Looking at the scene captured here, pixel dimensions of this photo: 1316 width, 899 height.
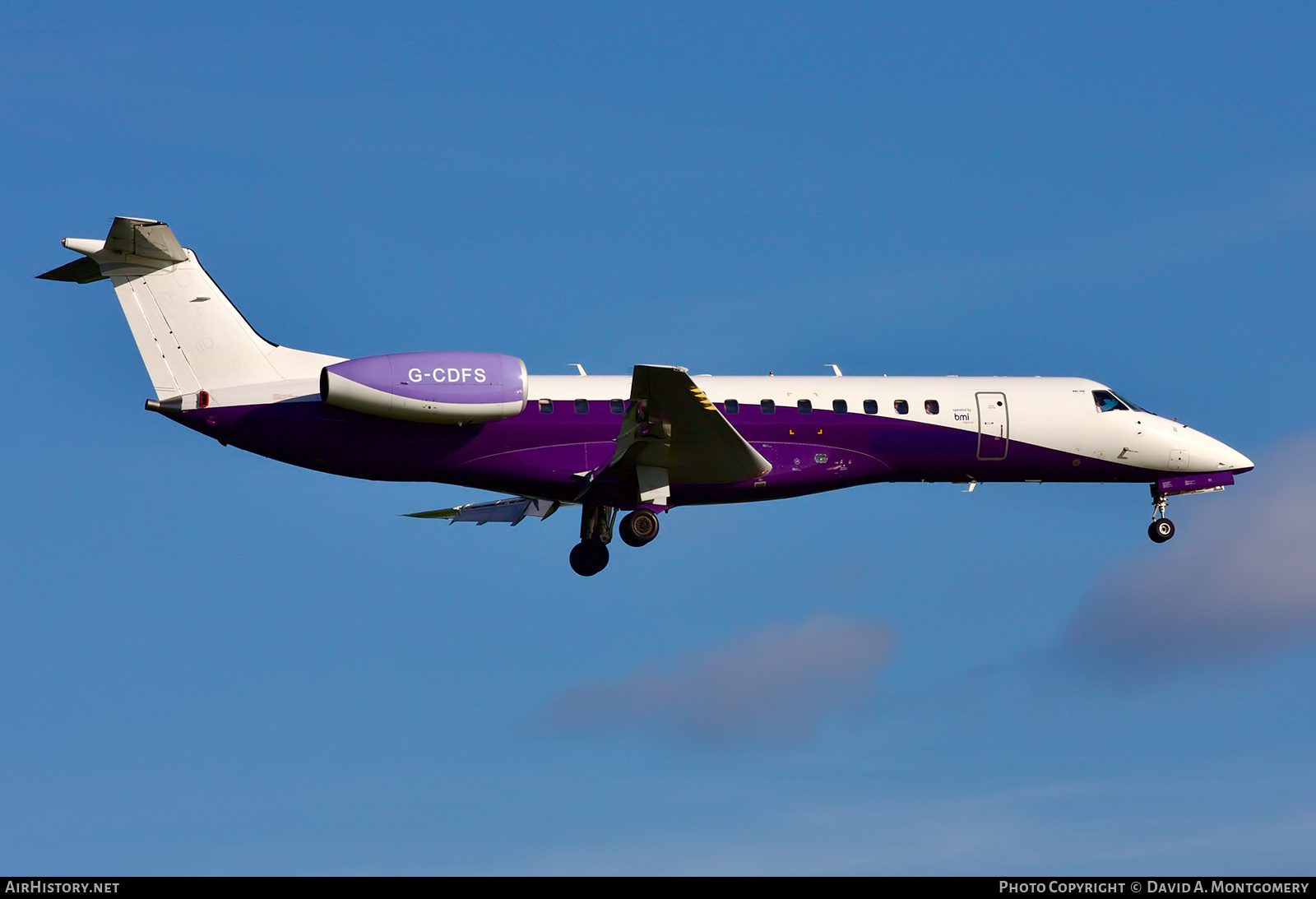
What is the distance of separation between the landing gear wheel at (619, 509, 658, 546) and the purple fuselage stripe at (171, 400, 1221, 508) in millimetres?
622

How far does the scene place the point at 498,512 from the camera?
107 ft

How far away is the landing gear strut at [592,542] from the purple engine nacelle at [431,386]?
152 inches

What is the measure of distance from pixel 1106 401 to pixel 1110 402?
0.24ft

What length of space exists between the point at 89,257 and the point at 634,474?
976 cm

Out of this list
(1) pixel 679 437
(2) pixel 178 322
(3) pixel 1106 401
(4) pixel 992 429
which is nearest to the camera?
(2) pixel 178 322

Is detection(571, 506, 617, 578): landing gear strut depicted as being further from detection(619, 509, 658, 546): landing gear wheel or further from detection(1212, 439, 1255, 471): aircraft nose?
detection(1212, 439, 1255, 471): aircraft nose

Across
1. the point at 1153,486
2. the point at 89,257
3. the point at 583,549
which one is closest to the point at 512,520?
the point at 583,549

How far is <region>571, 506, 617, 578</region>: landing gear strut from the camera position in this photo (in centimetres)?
2986

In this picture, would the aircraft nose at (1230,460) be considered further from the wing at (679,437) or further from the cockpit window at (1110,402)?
the wing at (679,437)

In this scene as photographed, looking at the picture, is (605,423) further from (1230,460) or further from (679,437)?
(1230,460)

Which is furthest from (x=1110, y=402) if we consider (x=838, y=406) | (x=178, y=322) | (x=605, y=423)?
(x=178, y=322)

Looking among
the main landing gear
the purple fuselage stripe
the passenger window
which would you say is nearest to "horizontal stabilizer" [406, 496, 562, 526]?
the main landing gear

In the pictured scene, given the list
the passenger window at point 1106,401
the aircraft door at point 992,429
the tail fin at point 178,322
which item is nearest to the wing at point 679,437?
the aircraft door at point 992,429
